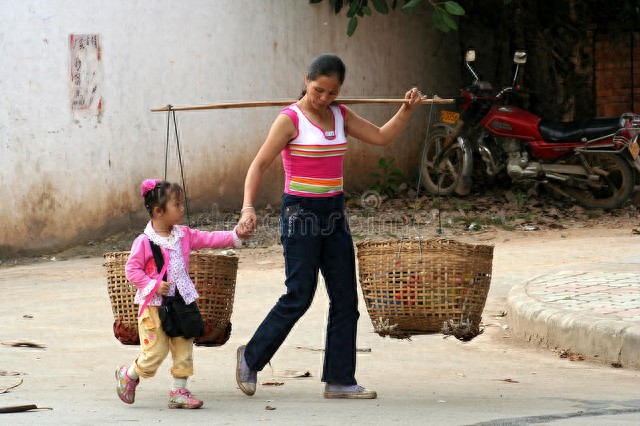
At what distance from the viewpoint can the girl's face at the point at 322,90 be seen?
484 centimetres

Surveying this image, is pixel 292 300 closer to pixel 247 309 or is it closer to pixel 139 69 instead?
pixel 247 309

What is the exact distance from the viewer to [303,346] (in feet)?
22.2

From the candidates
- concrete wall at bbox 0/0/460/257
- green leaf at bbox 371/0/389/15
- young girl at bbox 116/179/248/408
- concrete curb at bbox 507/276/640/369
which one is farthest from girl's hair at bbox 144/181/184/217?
green leaf at bbox 371/0/389/15

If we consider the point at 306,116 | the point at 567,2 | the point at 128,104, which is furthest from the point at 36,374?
the point at 567,2

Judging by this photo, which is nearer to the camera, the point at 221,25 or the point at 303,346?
the point at 303,346

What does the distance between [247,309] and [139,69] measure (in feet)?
14.3

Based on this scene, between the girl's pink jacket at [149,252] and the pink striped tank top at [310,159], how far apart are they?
36 cm

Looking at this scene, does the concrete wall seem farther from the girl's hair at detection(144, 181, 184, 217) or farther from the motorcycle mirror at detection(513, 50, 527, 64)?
the girl's hair at detection(144, 181, 184, 217)

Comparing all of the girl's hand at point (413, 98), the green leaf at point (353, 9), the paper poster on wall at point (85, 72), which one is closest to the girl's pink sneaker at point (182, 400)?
the girl's hand at point (413, 98)

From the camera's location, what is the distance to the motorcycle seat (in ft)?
39.0

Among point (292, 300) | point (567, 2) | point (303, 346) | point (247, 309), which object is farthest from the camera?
point (567, 2)

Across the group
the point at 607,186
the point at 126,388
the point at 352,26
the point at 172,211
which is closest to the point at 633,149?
the point at 607,186

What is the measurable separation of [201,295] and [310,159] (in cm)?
79

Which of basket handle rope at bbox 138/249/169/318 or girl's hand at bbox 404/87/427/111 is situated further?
girl's hand at bbox 404/87/427/111
